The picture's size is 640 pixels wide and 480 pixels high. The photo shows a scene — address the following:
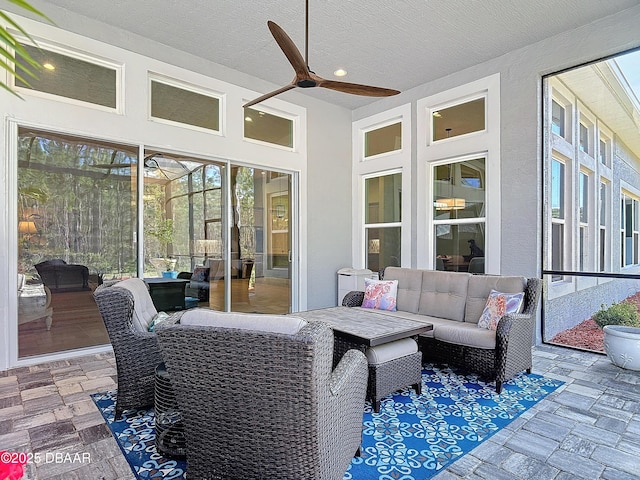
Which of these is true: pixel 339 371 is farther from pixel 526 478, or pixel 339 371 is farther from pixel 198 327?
pixel 526 478

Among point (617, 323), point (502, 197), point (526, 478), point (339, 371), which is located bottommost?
point (526, 478)

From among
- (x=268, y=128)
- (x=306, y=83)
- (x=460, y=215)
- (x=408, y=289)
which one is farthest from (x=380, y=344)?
(x=268, y=128)

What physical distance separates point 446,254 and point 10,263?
17.6ft

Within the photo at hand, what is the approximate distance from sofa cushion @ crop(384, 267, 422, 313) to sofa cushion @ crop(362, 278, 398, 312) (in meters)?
0.09

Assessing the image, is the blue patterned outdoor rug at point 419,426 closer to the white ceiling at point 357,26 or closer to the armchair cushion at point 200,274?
the armchair cushion at point 200,274

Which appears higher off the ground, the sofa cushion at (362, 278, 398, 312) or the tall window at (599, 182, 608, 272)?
the tall window at (599, 182, 608, 272)

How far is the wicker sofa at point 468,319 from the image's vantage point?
10.7ft

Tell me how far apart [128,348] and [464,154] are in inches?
188

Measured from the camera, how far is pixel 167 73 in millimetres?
4797

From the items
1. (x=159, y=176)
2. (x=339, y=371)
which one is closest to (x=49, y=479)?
(x=339, y=371)

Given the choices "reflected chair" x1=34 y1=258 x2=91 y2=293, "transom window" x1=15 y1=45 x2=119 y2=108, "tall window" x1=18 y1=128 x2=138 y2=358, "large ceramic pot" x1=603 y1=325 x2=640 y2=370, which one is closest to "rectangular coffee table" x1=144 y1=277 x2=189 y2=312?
"tall window" x1=18 y1=128 x2=138 y2=358

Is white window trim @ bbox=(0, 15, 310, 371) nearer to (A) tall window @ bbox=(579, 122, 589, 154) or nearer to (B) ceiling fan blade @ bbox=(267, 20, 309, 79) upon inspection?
(B) ceiling fan blade @ bbox=(267, 20, 309, 79)

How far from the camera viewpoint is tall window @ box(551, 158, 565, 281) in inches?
184

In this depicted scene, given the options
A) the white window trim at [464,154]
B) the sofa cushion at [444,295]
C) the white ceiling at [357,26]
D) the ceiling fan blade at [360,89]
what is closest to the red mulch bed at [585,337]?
the white window trim at [464,154]
